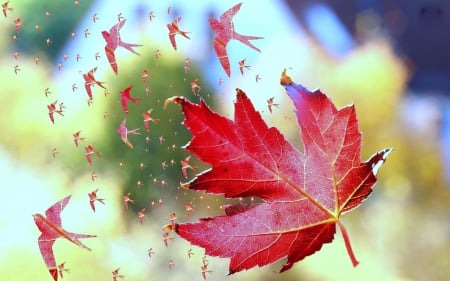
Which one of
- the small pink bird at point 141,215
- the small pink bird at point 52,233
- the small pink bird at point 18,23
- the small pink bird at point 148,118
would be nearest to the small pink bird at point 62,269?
the small pink bird at point 52,233

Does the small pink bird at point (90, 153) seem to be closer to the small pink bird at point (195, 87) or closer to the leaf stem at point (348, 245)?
the small pink bird at point (195, 87)

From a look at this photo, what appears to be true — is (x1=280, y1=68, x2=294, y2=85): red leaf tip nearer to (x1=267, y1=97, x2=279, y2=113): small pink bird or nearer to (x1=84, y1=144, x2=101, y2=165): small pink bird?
(x1=267, y1=97, x2=279, y2=113): small pink bird

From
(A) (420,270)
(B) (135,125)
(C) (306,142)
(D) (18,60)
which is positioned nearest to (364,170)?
(C) (306,142)

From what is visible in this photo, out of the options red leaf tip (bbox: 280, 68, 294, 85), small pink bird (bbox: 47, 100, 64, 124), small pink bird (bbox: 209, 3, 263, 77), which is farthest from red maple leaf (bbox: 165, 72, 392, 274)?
small pink bird (bbox: 47, 100, 64, 124)

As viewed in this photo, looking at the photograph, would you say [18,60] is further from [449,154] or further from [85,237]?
[449,154]

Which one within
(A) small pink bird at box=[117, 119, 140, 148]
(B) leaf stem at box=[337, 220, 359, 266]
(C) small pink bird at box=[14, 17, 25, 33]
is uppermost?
(C) small pink bird at box=[14, 17, 25, 33]

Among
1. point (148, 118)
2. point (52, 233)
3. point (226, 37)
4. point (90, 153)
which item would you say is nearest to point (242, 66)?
point (226, 37)

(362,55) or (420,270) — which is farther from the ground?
(362,55)
